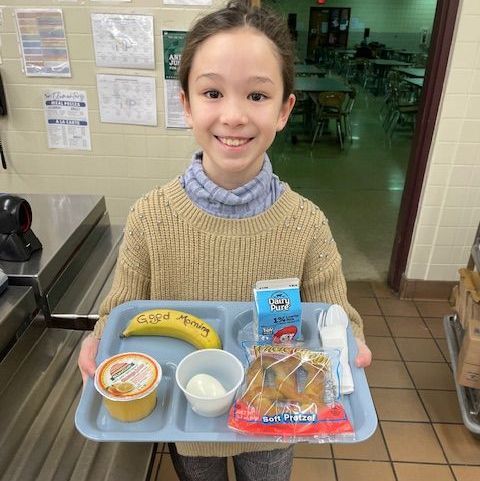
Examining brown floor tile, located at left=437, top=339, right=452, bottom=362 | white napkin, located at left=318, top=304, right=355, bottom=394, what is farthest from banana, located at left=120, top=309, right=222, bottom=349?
brown floor tile, located at left=437, top=339, right=452, bottom=362

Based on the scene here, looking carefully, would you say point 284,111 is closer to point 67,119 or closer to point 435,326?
point 67,119

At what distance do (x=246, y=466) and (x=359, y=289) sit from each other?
2.02 meters

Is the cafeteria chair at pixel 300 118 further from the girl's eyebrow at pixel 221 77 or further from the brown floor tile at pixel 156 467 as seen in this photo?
the girl's eyebrow at pixel 221 77

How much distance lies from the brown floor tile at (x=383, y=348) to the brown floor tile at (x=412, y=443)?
17.3 inches

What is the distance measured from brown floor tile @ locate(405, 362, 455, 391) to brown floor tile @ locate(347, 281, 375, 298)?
66cm

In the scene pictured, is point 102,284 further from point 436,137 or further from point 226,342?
point 436,137

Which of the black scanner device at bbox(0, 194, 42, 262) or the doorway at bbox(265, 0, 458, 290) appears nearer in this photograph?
the black scanner device at bbox(0, 194, 42, 262)

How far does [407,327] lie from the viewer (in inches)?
104

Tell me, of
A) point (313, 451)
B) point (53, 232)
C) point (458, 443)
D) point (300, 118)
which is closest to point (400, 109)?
point (300, 118)

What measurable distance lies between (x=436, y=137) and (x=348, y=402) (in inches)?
82.2

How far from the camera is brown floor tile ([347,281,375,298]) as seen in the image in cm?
294

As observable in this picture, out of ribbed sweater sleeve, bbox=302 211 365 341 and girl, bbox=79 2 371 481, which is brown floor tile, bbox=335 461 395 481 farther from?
ribbed sweater sleeve, bbox=302 211 365 341

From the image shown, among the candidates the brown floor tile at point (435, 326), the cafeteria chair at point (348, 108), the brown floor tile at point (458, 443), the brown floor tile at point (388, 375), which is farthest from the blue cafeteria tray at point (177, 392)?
the cafeteria chair at point (348, 108)

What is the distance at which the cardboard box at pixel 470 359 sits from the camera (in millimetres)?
1779
